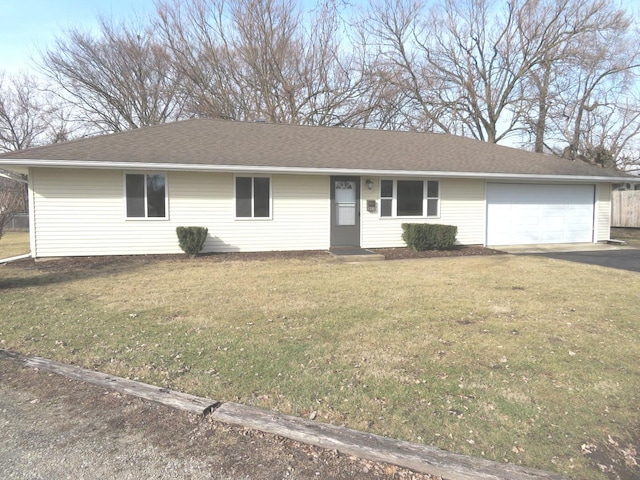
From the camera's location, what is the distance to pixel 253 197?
1150 centimetres

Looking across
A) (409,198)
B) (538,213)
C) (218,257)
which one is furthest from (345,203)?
(538,213)

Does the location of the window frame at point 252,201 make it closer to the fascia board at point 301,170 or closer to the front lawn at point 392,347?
the fascia board at point 301,170

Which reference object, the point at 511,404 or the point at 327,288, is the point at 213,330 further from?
the point at 511,404

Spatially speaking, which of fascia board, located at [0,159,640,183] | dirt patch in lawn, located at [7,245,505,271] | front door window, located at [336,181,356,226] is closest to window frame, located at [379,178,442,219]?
fascia board, located at [0,159,640,183]

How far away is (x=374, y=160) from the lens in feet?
39.7

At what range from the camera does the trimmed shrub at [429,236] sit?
11.6 meters

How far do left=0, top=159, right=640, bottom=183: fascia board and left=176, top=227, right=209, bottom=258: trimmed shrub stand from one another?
1565mm

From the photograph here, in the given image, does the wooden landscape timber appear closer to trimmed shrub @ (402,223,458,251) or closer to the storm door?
the storm door

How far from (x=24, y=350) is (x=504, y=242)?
522 inches

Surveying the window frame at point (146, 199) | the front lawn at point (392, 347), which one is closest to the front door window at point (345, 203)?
the front lawn at point (392, 347)

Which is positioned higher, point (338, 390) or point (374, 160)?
point (374, 160)

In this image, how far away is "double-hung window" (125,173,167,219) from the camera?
10688mm

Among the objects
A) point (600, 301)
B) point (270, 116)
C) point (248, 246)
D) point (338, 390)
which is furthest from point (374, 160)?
point (270, 116)

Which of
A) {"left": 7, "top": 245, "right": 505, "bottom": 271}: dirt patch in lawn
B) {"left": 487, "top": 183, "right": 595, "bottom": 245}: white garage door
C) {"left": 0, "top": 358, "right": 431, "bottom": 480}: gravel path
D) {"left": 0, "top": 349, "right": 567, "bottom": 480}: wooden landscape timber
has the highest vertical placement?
{"left": 487, "top": 183, "right": 595, "bottom": 245}: white garage door
